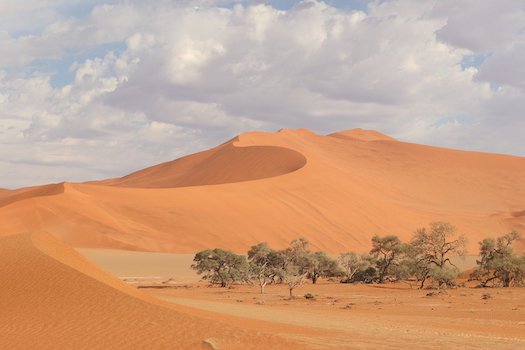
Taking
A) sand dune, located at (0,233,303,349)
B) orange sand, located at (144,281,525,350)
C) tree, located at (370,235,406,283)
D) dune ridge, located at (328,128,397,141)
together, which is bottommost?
orange sand, located at (144,281,525,350)

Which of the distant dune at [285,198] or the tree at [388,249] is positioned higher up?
the distant dune at [285,198]

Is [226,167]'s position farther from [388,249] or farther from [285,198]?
[388,249]

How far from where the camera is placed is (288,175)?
246ft

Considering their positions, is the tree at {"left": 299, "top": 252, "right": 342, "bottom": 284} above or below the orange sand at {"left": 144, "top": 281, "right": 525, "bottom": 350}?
above

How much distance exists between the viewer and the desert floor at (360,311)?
1567 cm

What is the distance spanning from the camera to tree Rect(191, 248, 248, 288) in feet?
128

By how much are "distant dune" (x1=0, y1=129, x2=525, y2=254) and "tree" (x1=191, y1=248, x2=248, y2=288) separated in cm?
1208

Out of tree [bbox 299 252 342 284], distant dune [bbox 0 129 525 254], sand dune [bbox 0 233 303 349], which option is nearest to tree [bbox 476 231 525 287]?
tree [bbox 299 252 342 284]

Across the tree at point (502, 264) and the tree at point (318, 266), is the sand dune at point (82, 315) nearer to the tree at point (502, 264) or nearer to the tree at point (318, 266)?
the tree at point (318, 266)

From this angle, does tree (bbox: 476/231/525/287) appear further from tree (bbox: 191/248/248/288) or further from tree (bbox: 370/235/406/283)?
tree (bbox: 191/248/248/288)

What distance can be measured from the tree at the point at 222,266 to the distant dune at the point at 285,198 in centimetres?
1208

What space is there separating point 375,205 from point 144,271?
3691 cm

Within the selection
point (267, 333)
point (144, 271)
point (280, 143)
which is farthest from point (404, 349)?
point (280, 143)

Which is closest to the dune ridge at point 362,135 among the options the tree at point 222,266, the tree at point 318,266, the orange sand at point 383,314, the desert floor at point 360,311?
the tree at point 318,266
